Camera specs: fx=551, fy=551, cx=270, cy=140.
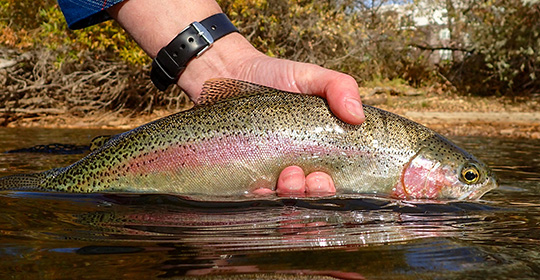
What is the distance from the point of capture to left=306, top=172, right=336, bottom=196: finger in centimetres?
333

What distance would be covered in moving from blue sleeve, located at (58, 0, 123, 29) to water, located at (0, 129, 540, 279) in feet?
5.09

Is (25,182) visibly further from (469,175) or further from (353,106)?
(469,175)

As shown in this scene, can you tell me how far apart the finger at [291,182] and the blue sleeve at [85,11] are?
1.90m

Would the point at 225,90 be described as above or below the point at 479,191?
above

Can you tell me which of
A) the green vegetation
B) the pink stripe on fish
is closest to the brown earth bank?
the green vegetation

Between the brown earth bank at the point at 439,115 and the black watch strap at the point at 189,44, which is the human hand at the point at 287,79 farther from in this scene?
the brown earth bank at the point at 439,115

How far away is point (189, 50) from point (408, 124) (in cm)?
169

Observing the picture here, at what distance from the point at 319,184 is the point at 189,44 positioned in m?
1.52

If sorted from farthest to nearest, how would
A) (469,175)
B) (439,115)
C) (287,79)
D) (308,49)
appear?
(308,49) < (439,115) < (287,79) < (469,175)

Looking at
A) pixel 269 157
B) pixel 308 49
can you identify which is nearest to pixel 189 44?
pixel 269 157

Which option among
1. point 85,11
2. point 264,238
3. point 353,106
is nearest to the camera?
point 264,238

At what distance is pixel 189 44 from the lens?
13.4ft

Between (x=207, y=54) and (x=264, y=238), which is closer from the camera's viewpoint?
(x=264, y=238)

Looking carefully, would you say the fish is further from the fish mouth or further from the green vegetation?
the green vegetation
